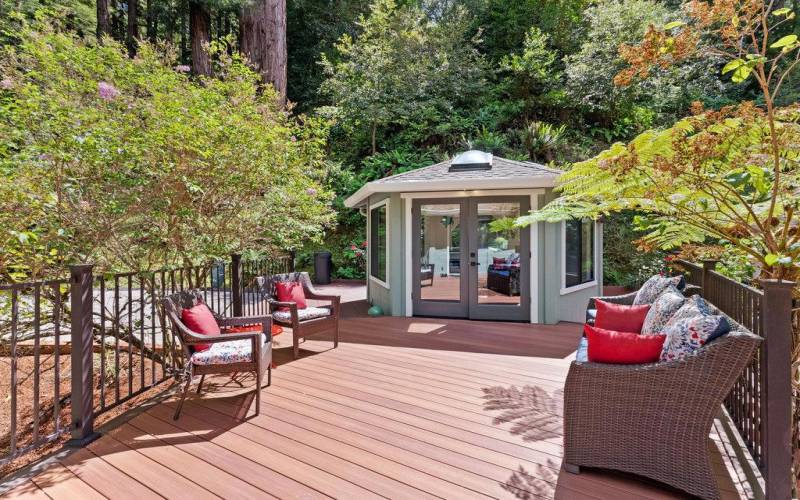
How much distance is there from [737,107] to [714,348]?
133cm

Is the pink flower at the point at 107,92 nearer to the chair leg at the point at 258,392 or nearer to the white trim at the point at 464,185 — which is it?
the chair leg at the point at 258,392

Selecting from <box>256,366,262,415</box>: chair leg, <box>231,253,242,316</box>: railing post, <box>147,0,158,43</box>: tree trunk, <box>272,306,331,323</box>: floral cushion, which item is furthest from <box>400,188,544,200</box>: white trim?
<box>147,0,158,43</box>: tree trunk

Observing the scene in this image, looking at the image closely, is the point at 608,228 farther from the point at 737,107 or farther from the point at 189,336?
the point at 189,336

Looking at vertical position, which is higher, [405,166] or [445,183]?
[405,166]

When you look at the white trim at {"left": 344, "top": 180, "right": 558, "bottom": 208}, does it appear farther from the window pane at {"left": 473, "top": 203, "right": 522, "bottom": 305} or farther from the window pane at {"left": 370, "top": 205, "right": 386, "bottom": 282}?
the window pane at {"left": 370, "top": 205, "right": 386, "bottom": 282}

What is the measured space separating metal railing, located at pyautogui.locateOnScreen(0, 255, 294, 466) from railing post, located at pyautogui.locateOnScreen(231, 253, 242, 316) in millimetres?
11

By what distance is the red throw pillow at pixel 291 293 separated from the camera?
16.5 feet

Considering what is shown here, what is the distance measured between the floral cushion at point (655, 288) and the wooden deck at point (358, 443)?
104 centimetres

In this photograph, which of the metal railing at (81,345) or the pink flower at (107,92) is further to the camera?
the pink flower at (107,92)

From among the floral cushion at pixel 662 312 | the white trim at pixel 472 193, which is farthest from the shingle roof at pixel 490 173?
the floral cushion at pixel 662 312

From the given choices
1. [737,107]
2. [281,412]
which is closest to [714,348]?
[737,107]

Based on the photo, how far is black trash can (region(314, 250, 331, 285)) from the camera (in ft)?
38.9

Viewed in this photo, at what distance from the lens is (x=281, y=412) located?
10.5 feet

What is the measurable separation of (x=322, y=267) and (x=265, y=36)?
19.3 ft
